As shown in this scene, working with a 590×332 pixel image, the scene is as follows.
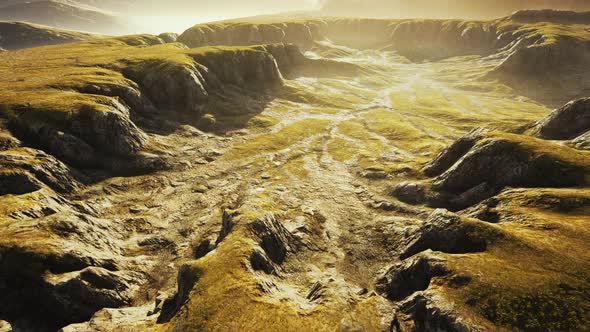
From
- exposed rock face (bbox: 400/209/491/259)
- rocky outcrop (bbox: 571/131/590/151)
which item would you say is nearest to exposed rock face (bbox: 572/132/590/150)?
rocky outcrop (bbox: 571/131/590/151)

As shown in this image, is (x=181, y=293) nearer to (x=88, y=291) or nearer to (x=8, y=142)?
(x=88, y=291)

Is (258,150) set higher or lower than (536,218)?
lower

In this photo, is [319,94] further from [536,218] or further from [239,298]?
[239,298]

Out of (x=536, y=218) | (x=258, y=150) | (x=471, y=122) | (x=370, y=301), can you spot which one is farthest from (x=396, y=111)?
(x=370, y=301)

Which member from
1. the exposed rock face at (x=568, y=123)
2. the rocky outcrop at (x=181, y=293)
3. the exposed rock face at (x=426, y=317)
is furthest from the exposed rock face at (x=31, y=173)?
the exposed rock face at (x=568, y=123)

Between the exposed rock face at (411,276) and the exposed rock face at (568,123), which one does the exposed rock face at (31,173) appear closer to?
the exposed rock face at (411,276)

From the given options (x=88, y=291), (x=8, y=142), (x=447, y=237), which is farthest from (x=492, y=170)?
(x=8, y=142)

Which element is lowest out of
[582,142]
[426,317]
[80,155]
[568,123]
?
[426,317]
